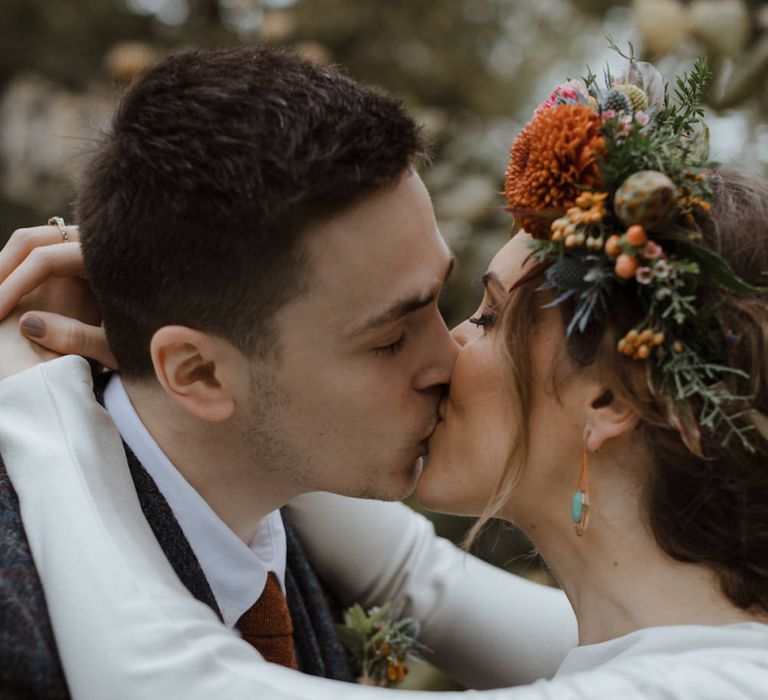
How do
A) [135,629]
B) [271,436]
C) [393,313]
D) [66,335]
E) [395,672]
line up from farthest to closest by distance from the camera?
[395,672]
[66,335]
[271,436]
[393,313]
[135,629]

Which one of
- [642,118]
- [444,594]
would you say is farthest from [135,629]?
[642,118]

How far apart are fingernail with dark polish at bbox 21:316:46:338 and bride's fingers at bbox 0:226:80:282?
0.18m

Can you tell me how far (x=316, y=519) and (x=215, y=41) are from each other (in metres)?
5.58

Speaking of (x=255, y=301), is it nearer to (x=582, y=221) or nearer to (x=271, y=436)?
(x=271, y=436)

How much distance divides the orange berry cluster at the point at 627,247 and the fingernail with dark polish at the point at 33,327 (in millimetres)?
1479

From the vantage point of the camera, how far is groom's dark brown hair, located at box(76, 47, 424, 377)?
238 cm

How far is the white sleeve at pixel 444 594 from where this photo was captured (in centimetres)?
308

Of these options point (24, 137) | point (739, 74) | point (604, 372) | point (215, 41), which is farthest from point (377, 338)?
point (24, 137)

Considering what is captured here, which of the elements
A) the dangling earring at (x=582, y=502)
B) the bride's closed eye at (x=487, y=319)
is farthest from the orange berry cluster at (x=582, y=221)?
the dangling earring at (x=582, y=502)

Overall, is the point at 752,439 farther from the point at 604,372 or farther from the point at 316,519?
the point at 316,519

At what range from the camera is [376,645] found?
2947 mm

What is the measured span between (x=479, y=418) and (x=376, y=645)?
2.86ft

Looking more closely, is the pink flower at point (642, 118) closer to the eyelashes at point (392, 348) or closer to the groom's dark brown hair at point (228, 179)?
the groom's dark brown hair at point (228, 179)

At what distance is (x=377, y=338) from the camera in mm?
2510
